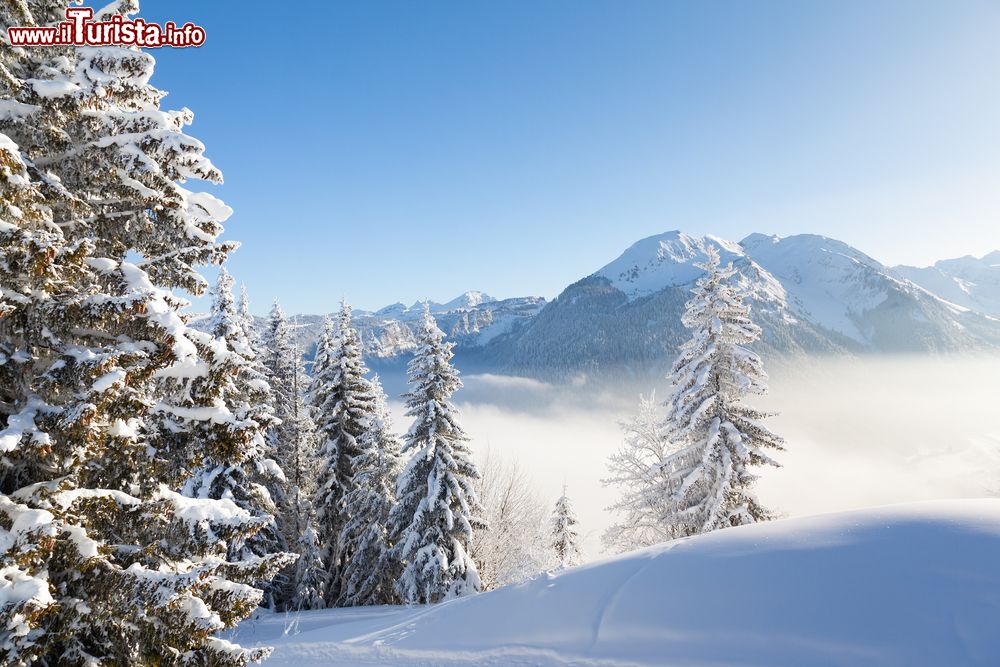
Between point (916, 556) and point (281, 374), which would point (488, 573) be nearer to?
point (281, 374)

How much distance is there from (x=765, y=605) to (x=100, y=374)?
24.2ft

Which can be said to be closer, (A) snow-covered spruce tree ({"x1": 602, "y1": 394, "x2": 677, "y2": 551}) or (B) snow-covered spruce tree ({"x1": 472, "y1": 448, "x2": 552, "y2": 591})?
(A) snow-covered spruce tree ({"x1": 602, "y1": 394, "x2": 677, "y2": 551})

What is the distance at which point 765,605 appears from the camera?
5.88 metres

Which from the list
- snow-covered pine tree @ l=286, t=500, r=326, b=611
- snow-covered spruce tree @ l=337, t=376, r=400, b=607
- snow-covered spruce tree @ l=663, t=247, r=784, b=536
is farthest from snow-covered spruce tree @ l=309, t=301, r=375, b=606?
snow-covered spruce tree @ l=663, t=247, r=784, b=536

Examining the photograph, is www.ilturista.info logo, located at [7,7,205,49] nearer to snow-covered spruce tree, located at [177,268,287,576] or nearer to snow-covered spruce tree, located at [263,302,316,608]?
snow-covered spruce tree, located at [177,268,287,576]

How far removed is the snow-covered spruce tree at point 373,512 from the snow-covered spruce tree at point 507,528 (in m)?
3.89

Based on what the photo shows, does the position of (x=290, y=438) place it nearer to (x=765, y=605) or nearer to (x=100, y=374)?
(x=100, y=374)

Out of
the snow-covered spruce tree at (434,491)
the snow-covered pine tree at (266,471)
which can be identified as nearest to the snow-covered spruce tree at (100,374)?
the snow-covered pine tree at (266,471)

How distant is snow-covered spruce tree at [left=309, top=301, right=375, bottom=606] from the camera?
2142 centimetres

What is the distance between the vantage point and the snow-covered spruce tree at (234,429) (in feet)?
17.3

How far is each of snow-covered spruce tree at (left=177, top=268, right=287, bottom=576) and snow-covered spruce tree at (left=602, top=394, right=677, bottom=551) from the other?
1346cm

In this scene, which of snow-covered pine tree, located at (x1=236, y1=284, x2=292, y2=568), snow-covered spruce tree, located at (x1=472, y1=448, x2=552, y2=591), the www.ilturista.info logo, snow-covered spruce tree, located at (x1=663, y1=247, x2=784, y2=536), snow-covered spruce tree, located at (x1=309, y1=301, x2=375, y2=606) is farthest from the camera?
snow-covered spruce tree, located at (x1=472, y1=448, x2=552, y2=591)

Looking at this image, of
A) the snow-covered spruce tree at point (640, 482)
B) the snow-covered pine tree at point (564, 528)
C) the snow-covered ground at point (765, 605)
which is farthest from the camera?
the snow-covered pine tree at point (564, 528)

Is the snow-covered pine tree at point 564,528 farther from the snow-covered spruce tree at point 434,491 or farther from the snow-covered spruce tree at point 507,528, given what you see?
the snow-covered spruce tree at point 434,491
